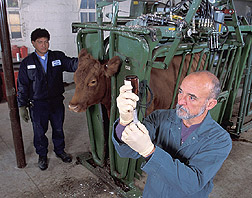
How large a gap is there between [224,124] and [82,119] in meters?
2.96

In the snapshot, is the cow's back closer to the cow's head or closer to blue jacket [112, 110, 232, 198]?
the cow's head

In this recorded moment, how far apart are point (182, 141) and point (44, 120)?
2362mm

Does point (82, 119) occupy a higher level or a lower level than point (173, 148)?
lower

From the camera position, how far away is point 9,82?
3.36 metres

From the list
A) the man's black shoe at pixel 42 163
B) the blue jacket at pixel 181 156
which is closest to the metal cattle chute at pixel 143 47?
the blue jacket at pixel 181 156

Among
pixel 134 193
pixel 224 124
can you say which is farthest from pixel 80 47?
pixel 224 124

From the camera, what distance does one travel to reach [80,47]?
3.24 meters

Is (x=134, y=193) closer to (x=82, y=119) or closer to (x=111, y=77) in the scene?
(x=111, y=77)

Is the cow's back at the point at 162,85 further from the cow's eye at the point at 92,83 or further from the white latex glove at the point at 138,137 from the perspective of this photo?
the white latex glove at the point at 138,137

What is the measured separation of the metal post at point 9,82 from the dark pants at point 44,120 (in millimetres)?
236

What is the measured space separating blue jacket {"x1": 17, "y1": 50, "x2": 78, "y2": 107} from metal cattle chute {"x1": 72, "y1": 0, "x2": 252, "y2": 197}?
429mm

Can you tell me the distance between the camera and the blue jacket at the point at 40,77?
130 inches

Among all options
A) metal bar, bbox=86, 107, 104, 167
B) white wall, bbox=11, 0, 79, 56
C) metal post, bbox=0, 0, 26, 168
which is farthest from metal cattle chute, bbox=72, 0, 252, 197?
white wall, bbox=11, 0, 79, 56

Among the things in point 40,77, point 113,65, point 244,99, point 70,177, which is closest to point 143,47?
point 113,65
